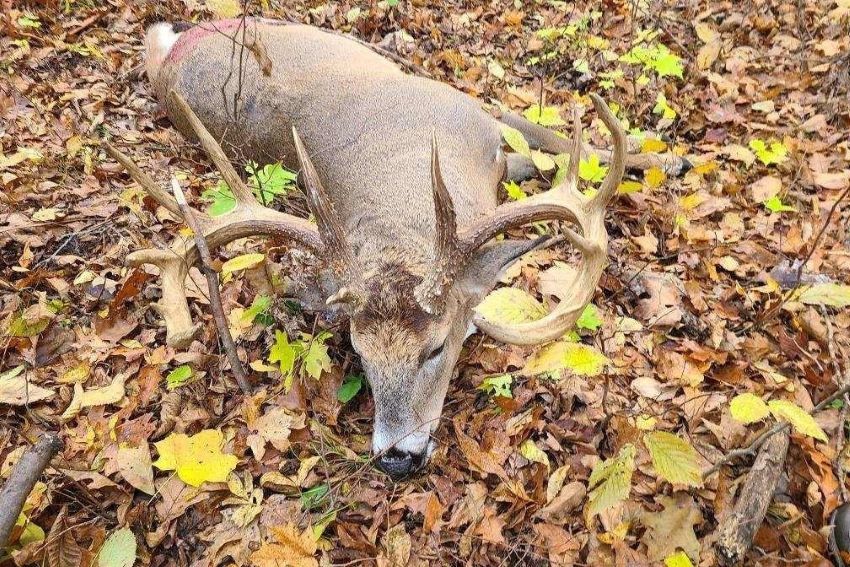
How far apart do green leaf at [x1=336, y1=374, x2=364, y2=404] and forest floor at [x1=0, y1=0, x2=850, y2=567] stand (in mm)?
28

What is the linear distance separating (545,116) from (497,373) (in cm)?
288

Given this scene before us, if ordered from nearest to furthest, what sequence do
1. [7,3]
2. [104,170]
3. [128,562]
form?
1. [128,562]
2. [104,170]
3. [7,3]

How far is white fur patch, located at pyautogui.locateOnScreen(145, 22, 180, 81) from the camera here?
6.46 metres

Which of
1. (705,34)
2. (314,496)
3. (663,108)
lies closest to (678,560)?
(314,496)

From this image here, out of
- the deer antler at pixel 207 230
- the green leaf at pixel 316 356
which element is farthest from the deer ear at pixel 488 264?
the green leaf at pixel 316 356

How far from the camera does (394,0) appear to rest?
7.66 m

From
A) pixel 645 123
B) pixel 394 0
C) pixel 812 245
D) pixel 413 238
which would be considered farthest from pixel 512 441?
pixel 394 0

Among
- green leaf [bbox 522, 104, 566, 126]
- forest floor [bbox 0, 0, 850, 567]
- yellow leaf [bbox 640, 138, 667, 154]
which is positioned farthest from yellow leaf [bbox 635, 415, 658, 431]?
green leaf [bbox 522, 104, 566, 126]

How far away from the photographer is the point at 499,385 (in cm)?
366

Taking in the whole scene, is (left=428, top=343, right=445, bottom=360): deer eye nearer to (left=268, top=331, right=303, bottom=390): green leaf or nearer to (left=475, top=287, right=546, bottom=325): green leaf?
(left=475, top=287, right=546, bottom=325): green leaf

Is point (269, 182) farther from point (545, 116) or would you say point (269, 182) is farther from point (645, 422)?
Result: point (645, 422)

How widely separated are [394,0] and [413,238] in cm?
523

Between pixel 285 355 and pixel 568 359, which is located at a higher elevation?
pixel 568 359

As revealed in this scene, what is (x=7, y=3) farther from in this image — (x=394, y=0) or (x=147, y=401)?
(x=147, y=401)
